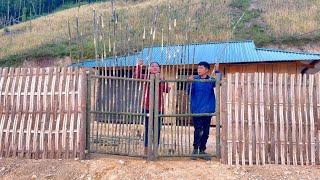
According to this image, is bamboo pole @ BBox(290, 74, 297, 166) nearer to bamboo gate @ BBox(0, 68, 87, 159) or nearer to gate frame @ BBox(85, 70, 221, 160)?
gate frame @ BBox(85, 70, 221, 160)

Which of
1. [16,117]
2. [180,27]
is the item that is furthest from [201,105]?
[180,27]

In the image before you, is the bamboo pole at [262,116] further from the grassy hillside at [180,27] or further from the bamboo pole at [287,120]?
the grassy hillside at [180,27]

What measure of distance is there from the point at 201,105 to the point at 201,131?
455 mm

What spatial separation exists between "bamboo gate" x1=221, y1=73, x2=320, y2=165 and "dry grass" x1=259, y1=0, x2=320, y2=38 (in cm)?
1892

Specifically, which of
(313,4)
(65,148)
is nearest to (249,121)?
(65,148)

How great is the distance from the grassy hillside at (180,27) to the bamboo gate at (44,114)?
1432 centimetres

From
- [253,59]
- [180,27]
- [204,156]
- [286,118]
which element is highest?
[180,27]

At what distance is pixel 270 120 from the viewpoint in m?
6.53

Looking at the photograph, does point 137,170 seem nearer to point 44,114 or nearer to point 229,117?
point 229,117

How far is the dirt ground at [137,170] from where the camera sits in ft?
19.7

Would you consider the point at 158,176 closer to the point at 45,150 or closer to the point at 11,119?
the point at 45,150

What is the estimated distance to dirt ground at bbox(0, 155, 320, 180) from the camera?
6000mm

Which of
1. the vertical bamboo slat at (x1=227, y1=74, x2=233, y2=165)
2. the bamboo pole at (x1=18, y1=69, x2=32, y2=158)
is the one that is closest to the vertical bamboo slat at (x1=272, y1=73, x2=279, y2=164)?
the vertical bamboo slat at (x1=227, y1=74, x2=233, y2=165)

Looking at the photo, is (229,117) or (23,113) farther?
(23,113)
